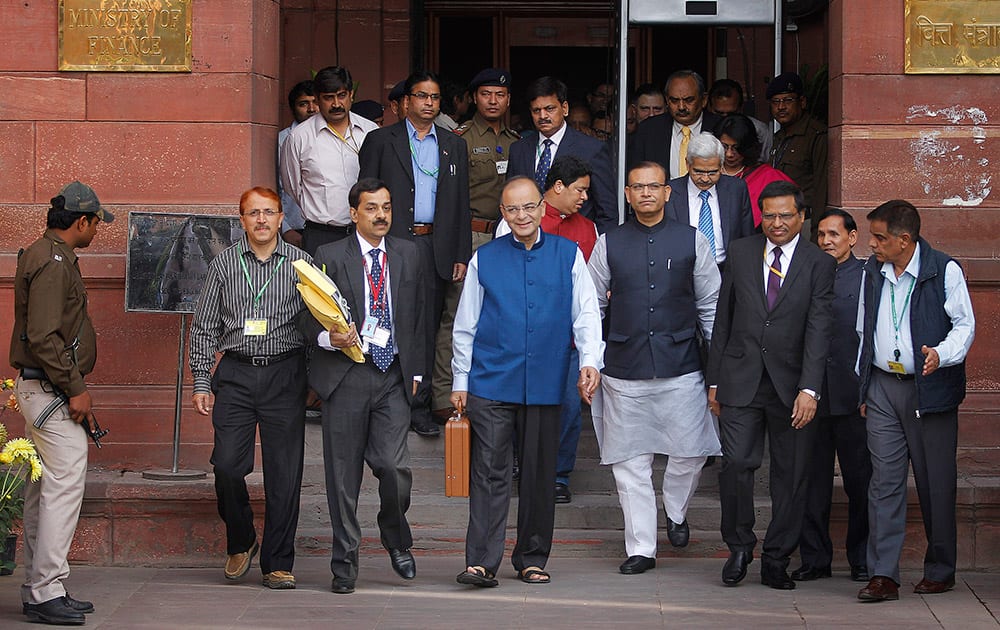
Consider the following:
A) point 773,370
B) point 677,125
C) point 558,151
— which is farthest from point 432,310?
point 773,370

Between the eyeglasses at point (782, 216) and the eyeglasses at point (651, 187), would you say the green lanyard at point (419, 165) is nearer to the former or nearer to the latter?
the eyeglasses at point (651, 187)

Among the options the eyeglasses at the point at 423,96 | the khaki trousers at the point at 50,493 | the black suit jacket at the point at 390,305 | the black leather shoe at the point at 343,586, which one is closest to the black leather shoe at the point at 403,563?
the black leather shoe at the point at 343,586

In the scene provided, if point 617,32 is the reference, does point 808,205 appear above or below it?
below

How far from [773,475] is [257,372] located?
2684 mm

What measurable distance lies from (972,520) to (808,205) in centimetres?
259

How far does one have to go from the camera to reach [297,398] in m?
8.42

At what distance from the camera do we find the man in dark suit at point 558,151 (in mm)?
9734

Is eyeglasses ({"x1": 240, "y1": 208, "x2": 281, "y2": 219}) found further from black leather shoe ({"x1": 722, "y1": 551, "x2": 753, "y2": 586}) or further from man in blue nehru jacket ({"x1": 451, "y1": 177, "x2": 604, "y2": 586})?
black leather shoe ({"x1": 722, "y1": 551, "x2": 753, "y2": 586})

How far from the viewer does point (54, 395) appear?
307 inches

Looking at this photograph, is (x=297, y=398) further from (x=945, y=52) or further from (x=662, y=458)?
(x=945, y=52)

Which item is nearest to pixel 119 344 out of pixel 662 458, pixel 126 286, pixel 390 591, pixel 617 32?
pixel 126 286

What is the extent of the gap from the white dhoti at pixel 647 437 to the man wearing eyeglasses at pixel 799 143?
2.42 metres

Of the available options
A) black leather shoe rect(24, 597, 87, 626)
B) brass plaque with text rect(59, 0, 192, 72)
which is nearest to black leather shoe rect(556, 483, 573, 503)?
black leather shoe rect(24, 597, 87, 626)

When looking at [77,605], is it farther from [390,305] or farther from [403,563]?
[390,305]
